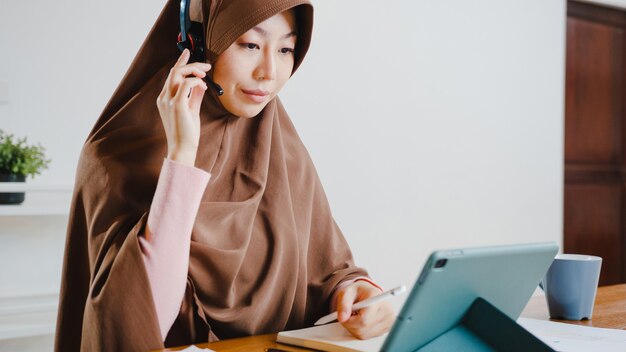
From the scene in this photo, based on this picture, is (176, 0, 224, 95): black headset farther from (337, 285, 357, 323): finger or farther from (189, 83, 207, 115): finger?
(337, 285, 357, 323): finger

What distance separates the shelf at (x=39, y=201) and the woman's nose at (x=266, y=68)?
1192 millimetres

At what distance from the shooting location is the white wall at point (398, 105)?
2.55m

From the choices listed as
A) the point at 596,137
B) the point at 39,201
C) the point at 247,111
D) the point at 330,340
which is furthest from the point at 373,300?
the point at 596,137

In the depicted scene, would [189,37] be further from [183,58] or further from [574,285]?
[574,285]

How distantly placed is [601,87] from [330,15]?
2.14 metres

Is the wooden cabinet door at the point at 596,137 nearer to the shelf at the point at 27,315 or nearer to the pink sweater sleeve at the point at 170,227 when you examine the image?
the shelf at the point at 27,315

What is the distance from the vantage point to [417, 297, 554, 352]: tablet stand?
86 centimetres

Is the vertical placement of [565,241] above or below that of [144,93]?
below

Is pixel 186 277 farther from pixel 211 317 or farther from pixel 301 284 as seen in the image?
pixel 301 284

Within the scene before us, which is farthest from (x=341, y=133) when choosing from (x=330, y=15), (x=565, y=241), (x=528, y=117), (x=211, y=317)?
(x=211, y=317)

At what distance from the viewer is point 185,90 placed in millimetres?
1202

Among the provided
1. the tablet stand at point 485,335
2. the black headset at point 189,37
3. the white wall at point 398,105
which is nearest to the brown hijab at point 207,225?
the black headset at point 189,37

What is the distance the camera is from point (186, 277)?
1.22 metres

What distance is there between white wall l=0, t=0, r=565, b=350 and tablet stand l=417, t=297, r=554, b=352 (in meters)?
1.77
